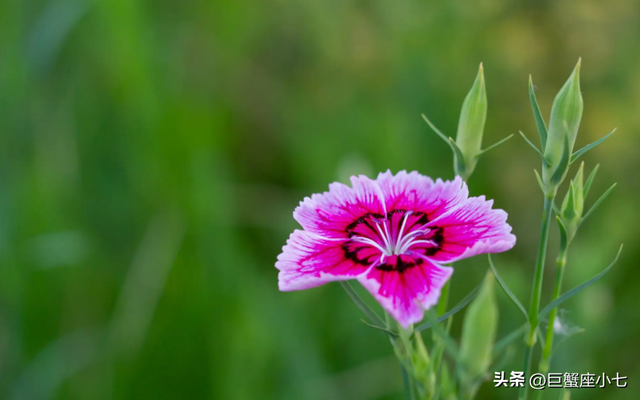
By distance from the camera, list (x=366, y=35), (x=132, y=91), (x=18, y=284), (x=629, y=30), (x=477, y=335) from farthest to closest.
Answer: (x=366, y=35) → (x=629, y=30) → (x=132, y=91) → (x=18, y=284) → (x=477, y=335)

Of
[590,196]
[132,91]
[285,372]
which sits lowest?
[285,372]

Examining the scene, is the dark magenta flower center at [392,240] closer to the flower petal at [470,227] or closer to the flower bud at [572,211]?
the flower petal at [470,227]

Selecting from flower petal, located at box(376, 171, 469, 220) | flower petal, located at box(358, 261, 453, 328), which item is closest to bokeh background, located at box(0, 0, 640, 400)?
flower petal, located at box(376, 171, 469, 220)

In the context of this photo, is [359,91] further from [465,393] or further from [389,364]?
[465,393]

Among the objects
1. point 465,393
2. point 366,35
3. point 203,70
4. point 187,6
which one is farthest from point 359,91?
point 465,393

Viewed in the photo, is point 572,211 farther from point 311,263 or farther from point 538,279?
point 311,263

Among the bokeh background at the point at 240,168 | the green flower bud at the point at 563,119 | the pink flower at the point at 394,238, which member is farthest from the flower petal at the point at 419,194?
the bokeh background at the point at 240,168

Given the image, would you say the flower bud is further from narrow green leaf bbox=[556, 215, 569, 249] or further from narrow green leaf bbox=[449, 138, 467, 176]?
narrow green leaf bbox=[449, 138, 467, 176]

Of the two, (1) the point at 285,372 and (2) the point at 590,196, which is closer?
(1) the point at 285,372
